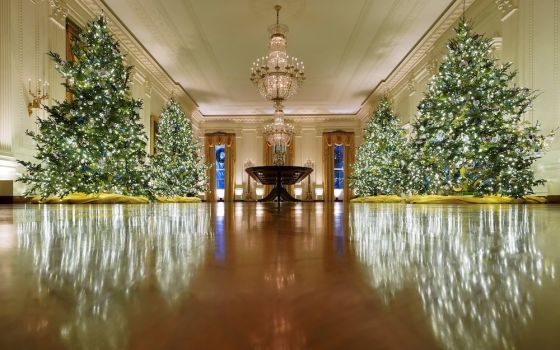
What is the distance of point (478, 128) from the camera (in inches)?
194

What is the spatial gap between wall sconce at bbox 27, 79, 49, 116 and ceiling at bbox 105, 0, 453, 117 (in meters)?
2.26

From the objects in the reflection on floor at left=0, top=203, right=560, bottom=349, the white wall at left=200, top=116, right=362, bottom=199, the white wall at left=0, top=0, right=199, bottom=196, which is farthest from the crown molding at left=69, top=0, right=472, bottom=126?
the reflection on floor at left=0, top=203, right=560, bottom=349

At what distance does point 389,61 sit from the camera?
916 cm

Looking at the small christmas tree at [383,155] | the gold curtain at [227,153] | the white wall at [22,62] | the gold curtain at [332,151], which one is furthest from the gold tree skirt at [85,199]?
the gold curtain at [332,151]

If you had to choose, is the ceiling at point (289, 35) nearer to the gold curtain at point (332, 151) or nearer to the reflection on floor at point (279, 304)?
the gold curtain at point (332, 151)

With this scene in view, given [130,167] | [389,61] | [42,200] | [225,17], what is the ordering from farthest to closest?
[389,61], [225,17], [130,167], [42,200]

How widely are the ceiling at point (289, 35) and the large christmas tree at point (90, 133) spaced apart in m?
1.82

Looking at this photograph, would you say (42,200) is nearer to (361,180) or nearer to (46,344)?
(46,344)

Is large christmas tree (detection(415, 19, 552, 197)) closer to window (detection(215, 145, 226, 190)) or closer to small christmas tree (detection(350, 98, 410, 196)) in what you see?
small christmas tree (detection(350, 98, 410, 196))

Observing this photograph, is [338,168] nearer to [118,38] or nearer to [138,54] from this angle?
[138,54]

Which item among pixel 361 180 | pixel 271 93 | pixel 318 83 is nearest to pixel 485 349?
pixel 271 93

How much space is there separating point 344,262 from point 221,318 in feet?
0.64

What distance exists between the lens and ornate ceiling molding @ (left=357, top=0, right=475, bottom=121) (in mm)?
6461

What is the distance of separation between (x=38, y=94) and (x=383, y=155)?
774 cm
